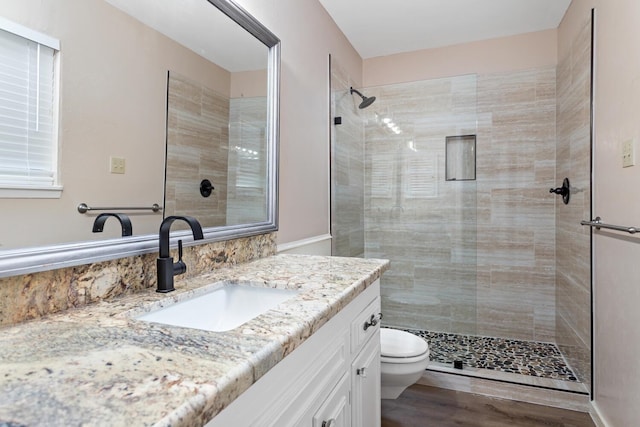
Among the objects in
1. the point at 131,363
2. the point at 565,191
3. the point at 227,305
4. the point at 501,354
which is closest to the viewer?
the point at 131,363

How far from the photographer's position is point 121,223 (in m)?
1.00

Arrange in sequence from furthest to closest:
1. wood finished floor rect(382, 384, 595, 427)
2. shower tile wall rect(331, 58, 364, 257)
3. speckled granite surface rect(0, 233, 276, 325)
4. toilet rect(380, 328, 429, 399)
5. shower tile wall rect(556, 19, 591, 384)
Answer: shower tile wall rect(331, 58, 364, 257) < shower tile wall rect(556, 19, 591, 384) < wood finished floor rect(382, 384, 595, 427) < toilet rect(380, 328, 429, 399) < speckled granite surface rect(0, 233, 276, 325)

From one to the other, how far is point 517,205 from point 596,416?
4.92 feet

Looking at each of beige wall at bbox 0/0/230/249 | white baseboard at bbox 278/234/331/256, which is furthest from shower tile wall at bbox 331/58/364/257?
beige wall at bbox 0/0/230/249

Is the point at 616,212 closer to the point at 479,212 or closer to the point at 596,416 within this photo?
the point at 596,416

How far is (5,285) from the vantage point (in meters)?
0.74

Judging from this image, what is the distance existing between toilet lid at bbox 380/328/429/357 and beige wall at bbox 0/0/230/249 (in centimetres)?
132

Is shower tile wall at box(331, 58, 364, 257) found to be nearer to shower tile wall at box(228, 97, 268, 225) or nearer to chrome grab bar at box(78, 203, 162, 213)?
shower tile wall at box(228, 97, 268, 225)

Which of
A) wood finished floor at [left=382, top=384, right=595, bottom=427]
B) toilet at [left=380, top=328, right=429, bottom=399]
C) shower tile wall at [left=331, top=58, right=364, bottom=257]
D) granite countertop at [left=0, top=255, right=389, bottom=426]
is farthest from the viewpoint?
shower tile wall at [left=331, top=58, right=364, bottom=257]

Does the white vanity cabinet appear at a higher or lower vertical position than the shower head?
lower

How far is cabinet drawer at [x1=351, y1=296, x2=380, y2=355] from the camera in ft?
3.89

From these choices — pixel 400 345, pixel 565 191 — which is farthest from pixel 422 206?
pixel 400 345

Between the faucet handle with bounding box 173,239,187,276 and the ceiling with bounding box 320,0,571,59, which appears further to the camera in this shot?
the ceiling with bounding box 320,0,571,59

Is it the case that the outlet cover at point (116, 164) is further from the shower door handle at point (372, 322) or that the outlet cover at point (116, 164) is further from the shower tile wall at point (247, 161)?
the shower door handle at point (372, 322)
